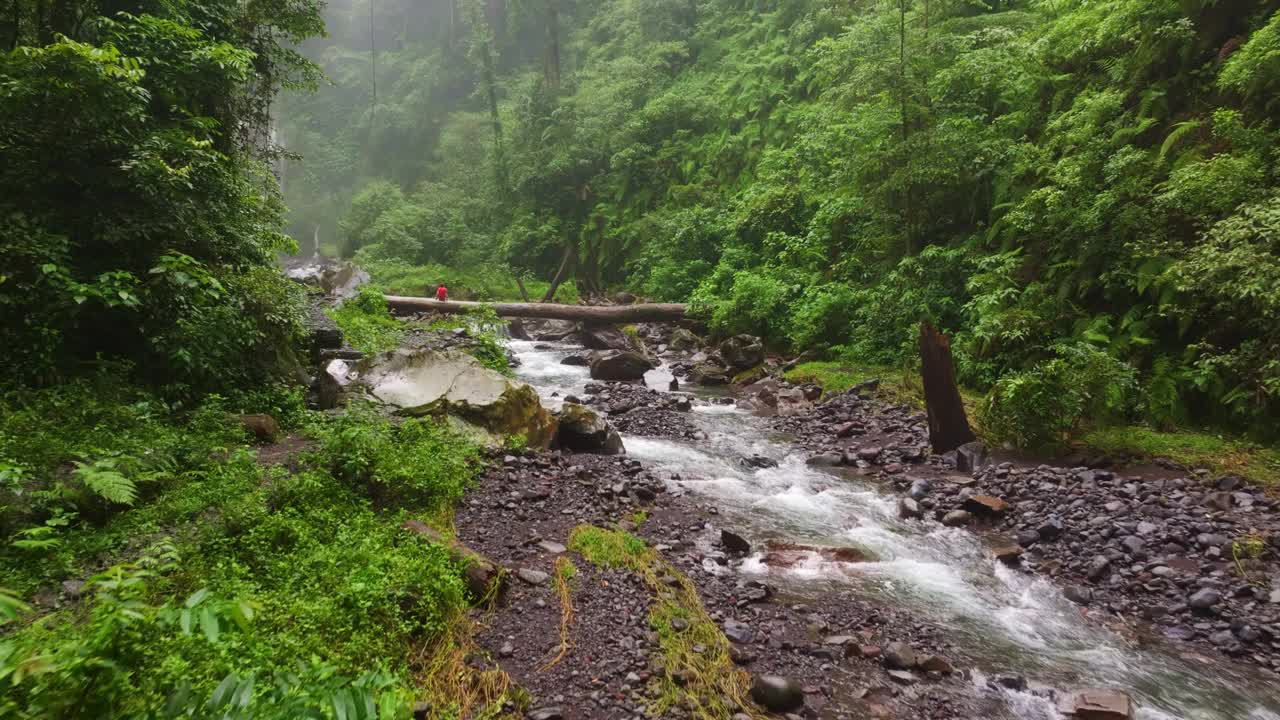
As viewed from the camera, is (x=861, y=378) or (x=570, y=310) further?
(x=570, y=310)

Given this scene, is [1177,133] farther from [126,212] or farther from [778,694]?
[126,212]

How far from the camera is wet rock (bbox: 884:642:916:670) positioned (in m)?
4.88

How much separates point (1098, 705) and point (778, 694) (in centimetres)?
227

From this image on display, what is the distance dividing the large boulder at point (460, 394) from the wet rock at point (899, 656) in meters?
5.65

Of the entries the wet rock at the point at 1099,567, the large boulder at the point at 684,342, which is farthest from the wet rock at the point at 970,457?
the large boulder at the point at 684,342

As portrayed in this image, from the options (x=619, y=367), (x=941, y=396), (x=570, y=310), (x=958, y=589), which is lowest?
(x=958, y=589)

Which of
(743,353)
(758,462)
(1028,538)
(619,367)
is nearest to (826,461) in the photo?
(758,462)

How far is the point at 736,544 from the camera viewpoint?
687 cm

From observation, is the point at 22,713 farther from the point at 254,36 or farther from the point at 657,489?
the point at 254,36

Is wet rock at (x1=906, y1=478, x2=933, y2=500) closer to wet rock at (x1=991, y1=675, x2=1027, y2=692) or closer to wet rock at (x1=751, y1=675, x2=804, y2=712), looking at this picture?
wet rock at (x1=991, y1=675, x2=1027, y2=692)

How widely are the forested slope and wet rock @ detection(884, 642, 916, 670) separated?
5.54 meters

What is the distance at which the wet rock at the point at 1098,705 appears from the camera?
4344 millimetres

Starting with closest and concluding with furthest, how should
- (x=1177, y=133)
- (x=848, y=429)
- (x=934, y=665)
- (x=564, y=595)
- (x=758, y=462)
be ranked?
(x=934, y=665) → (x=564, y=595) → (x=1177, y=133) → (x=758, y=462) → (x=848, y=429)

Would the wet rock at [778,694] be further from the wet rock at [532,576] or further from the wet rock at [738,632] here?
the wet rock at [532,576]
